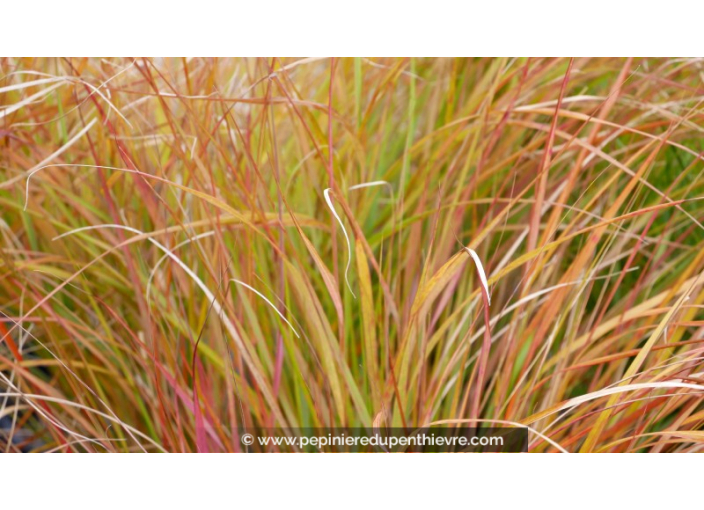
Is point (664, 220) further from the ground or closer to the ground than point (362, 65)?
closer to the ground

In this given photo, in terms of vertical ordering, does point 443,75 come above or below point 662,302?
above

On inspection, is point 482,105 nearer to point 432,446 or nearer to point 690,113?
point 690,113

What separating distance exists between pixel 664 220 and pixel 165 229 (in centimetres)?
75

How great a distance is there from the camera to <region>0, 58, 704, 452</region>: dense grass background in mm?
855

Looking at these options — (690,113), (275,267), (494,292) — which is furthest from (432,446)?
(690,113)

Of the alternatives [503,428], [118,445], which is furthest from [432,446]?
[118,445]

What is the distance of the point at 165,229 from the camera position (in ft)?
2.84

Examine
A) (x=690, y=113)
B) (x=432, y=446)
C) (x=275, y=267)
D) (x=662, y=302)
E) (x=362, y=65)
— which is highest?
(x=362, y=65)

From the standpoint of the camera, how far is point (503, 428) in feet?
2.89

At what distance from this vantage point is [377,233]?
87 centimetres

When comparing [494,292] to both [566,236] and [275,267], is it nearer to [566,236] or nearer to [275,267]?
[566,236]

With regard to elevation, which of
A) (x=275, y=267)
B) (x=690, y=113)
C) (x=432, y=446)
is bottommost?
(x=432, y=446)

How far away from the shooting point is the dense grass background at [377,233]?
855mm

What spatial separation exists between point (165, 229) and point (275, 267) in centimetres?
17
